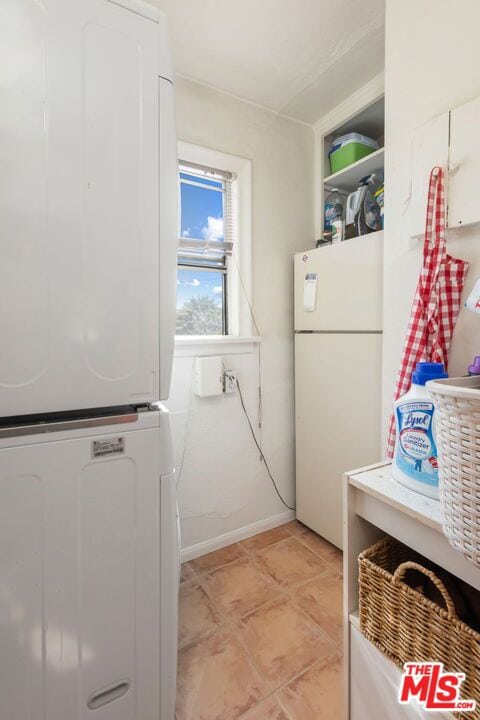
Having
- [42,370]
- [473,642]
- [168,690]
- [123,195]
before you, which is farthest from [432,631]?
[123,195]

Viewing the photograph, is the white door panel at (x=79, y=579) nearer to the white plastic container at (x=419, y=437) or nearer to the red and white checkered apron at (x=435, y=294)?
the white plastic container at (x=419, y=437)

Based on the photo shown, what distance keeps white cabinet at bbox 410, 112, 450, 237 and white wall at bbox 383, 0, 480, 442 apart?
6cm

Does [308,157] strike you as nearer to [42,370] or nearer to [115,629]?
[42,370]

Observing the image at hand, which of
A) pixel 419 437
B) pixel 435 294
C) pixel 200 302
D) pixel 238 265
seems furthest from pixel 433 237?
pixel 200 302

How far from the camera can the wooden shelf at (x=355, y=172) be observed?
1858 mm

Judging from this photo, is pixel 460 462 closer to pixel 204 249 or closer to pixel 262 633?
pixel 262 633

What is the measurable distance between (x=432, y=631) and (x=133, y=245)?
1.12 m

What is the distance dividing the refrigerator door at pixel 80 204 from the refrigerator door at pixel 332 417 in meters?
1.15

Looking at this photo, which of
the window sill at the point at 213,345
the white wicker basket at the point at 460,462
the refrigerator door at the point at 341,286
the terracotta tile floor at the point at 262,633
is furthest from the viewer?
the window sill at the point at 213,345

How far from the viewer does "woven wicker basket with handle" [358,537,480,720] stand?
669mm

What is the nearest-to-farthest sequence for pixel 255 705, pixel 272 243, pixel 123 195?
pixel 123 195
pixel 255 705
pixel 272 243

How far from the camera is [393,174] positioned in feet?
4.18

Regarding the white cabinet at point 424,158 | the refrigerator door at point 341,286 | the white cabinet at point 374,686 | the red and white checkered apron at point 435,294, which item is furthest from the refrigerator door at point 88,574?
the refrigerator door at point 341,286

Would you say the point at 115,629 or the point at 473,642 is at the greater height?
the point at 473,642
